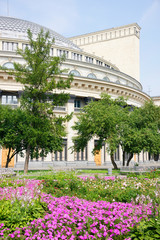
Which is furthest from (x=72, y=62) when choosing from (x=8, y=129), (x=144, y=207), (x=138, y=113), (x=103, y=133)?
(x=144, y=207)

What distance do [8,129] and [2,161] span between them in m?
13.3

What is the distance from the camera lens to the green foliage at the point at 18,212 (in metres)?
6.76

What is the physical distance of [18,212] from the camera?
274 inches

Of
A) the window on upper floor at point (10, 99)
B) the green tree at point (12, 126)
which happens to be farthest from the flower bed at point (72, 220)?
the window on upper floor at point (10, 99)

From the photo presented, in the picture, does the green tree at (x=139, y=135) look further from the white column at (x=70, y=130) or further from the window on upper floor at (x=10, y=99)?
the window on upper floor at (x=10, y=99)

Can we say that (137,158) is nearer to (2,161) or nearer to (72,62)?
(72,62)

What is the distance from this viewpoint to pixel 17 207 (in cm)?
725

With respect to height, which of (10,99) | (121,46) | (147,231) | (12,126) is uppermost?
(121,46)

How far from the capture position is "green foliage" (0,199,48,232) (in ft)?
22.2

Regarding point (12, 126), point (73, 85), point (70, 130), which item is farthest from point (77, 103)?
point (12, 126)

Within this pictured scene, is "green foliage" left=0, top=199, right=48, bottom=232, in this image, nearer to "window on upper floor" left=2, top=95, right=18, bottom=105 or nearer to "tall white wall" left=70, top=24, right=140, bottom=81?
"window on upper floor" left=2, top=95, right=18, bottom=105

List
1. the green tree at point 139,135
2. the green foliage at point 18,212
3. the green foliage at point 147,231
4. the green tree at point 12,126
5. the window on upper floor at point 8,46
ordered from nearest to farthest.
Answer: the green foliage at point 147,231, the green foliage at point 18,212, the green tree at point 12,126, the green tree at point 139,135, the window on upper floor at point 8,46

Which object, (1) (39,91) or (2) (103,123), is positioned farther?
(2) (103,123)

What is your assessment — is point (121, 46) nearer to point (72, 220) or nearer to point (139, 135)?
point (139, 135)
